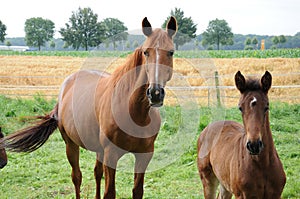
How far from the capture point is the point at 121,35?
391 cm

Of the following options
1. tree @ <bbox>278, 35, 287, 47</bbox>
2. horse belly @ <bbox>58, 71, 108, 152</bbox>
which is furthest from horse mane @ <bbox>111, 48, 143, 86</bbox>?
tree @ <bbox>278, 35, 287, 47</bbox>

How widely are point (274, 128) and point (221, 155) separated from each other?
5141 millimetres

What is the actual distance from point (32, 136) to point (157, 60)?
2.89m

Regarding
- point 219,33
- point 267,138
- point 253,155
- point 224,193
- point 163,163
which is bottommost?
point 224,193

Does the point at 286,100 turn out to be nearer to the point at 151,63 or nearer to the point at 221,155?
the point at 221,155

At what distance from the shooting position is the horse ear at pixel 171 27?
344cm

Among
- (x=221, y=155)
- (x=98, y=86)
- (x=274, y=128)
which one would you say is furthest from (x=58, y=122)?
(x=274, y=128)

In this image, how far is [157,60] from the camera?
3.20m

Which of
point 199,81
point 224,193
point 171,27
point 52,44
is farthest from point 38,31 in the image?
point 171,27

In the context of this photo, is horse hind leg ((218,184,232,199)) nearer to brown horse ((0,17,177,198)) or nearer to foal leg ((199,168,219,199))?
foal leg ((199,168,219,199))

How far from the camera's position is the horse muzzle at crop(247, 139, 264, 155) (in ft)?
10.5

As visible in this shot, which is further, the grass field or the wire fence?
the wire fence

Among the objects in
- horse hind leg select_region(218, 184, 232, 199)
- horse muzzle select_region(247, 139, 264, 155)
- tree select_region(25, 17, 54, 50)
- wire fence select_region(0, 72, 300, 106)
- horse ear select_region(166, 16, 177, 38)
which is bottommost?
horse hind leg select_region(218, 184, 232, 199)

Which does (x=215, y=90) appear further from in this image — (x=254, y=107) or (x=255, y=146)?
(x=255, y=146)
